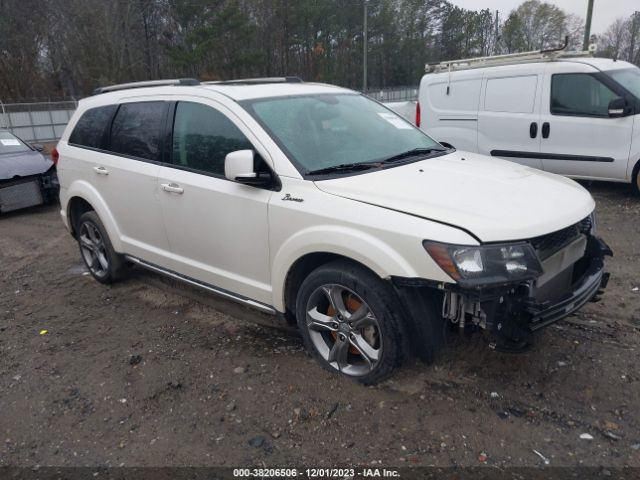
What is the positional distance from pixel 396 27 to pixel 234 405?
53.7m

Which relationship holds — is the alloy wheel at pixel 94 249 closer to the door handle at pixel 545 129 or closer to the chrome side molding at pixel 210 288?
the chrome side molding at pixel 210 288

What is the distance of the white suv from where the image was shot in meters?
2.74

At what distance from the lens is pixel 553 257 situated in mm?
2967

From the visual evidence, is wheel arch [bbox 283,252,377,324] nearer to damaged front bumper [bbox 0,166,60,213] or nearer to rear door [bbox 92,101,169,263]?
rear door [bbox 92,101,169,263]

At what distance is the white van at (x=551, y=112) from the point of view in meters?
7.17

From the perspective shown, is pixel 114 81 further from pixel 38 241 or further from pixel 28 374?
pixel 28 374

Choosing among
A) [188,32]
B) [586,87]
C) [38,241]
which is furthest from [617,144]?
[188,32]

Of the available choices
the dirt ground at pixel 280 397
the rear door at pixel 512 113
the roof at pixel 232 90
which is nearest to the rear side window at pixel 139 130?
the roof at pixel 232 90

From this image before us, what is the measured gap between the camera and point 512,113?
806 centimetres

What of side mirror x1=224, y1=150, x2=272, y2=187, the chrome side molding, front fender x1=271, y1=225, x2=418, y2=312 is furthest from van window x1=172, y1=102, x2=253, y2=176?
the chrome side molding

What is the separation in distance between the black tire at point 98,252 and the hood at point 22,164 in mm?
4051

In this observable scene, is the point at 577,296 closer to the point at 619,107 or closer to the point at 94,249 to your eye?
the point at 94,249

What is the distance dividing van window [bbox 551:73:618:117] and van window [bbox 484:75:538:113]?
1.03 feet

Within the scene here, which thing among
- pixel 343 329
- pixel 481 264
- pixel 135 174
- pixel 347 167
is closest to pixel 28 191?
pixel 135 174
